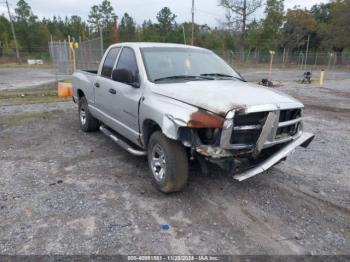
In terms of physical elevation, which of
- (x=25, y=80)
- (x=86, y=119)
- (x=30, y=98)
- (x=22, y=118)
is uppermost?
(x=86, y=119)

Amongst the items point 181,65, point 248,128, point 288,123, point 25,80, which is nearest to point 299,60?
point 25,80

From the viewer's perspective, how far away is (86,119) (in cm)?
684

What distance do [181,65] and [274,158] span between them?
6.46ft

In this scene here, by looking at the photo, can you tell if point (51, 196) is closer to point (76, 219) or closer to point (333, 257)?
point (76, 219)

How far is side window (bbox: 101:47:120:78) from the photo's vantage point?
5555mm

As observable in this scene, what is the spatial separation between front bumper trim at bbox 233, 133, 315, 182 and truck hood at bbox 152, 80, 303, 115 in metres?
0.51

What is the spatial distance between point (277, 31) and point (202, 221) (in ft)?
202

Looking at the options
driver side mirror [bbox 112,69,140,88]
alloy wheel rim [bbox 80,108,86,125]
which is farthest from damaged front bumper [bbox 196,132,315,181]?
alloy wheel rim [bbox 80,108,86,125]

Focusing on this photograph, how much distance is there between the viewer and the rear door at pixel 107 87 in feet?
17.2

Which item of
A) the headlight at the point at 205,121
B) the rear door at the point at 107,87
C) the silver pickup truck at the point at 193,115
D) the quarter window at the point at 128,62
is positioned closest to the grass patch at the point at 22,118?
the rear door at the point at 107,87

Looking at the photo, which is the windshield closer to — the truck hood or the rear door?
the truck hood

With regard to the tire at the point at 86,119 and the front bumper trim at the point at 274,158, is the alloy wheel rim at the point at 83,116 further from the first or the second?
the front bumper trim at the point at 274,158

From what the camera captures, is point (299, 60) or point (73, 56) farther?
point (299, 60)

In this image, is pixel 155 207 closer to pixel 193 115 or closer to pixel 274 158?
pixel 193 115
